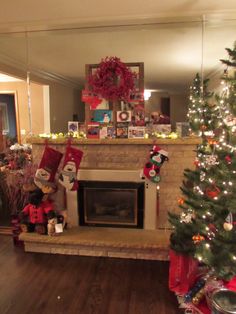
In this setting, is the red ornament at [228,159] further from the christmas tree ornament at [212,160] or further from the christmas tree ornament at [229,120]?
the christmas tree ornament at [229,120]

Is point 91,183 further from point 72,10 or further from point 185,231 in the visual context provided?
point 72,10

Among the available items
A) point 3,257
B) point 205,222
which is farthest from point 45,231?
point 205,222

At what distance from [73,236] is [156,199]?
3.21ft

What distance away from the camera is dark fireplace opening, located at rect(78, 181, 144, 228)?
2828 mm

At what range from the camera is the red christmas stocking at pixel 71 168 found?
106 inches

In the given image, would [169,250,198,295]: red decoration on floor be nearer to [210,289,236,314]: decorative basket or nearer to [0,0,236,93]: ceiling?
[210,289,236,314]: decorative basket

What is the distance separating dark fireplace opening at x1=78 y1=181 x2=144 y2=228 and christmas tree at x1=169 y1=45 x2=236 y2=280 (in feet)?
2.70

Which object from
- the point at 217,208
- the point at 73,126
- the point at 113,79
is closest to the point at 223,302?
the point at 217,208

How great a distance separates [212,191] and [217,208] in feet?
0.58

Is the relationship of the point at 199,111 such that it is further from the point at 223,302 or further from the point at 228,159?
the point at 223,302

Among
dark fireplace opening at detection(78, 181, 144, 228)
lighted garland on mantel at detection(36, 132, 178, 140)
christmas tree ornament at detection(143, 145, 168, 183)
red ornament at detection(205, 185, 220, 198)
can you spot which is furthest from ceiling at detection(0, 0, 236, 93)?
red ornament at detection(205, 185, 220, 198)

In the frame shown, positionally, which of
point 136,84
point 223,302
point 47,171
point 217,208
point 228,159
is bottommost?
point 223,302

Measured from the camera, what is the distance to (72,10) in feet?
7.77

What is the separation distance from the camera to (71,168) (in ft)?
8.85
